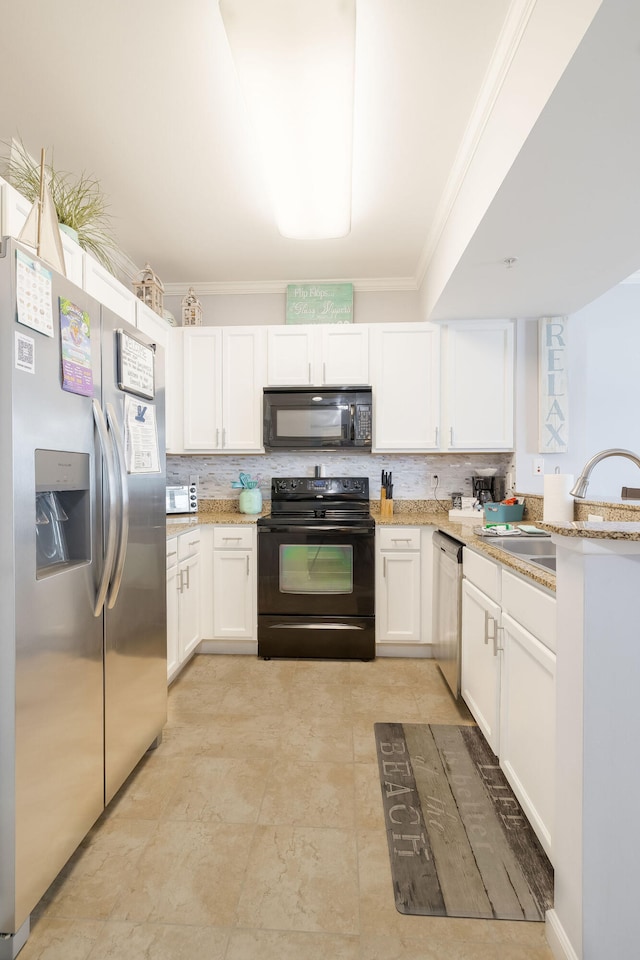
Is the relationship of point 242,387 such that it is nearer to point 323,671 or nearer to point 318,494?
point 318,494

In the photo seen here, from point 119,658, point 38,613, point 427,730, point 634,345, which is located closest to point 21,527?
point 38,613

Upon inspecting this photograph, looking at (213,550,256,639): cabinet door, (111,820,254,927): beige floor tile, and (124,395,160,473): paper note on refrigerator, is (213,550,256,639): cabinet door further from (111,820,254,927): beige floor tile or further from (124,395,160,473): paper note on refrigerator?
(111,820,254,927): beige floor tile

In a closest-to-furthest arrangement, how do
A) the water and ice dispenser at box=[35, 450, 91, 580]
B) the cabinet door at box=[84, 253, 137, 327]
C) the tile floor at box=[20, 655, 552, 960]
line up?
the tile floor at box=[20, 655, 552, 960] < the water and ice dispenser at box=[35, 450, 91, 580] < the cabinet door at box=[84, 253, 137, 327]

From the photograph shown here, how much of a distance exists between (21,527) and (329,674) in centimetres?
217

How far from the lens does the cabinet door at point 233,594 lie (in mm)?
3182

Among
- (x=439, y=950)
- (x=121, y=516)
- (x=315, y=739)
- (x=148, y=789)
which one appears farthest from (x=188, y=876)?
(x=121, y=516)

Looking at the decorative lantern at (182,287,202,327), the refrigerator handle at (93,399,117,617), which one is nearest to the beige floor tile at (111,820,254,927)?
the refrigerator handle at (93,399,117,617)

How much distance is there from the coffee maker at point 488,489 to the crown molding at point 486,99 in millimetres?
1675

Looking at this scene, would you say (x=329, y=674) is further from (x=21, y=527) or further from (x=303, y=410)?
(x=21, y=527)

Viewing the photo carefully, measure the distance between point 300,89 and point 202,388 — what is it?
2087 mm

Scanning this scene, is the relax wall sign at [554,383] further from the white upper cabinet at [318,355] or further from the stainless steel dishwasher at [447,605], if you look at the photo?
the white upper cabinet at [318,355]

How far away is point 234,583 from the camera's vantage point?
319 cm

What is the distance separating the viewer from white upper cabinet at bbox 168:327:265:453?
11.3 ft

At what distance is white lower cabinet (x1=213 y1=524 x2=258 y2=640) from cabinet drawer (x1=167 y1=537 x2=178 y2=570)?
1.60 ft
